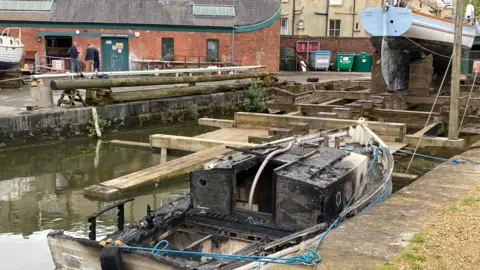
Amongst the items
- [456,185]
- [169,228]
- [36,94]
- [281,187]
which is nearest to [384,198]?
[456,185]

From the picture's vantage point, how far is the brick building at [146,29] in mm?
26703

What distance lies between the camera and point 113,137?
14.1m

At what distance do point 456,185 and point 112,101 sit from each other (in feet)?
32.1

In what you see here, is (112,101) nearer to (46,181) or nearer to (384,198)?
(46,181)

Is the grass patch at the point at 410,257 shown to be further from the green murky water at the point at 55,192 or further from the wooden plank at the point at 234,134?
the wooden plank at the point at 234,134

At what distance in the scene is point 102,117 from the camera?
559 inches

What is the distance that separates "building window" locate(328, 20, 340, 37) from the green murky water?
27.3 m

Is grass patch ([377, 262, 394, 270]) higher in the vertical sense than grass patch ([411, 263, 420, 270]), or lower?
lower

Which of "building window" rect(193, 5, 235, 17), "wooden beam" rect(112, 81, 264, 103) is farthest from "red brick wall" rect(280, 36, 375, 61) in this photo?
"wooden beam" rect(112, 81, 264, 103)

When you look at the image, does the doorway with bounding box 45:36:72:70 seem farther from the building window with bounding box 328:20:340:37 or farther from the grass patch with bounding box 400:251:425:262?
the grass patch with bounding box 400:251:425:262

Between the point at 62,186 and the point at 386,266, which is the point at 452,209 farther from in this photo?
the point at 62,186

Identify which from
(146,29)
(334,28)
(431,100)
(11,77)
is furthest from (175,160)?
(334,28)

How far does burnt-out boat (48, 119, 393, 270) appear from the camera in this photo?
14.6 feet

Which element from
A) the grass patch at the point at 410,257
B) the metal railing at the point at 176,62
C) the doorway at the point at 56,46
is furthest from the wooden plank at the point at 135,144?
the doorway at the point at 56,46
